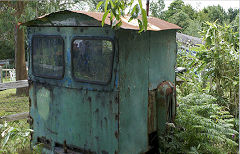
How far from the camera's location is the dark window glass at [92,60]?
12.4ft

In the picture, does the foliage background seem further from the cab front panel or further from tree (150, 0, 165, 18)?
tree (150, 0, 165, 18)

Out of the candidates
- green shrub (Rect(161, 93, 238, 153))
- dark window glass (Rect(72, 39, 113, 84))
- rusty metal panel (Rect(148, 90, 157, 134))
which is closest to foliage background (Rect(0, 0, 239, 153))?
green shrub (Rect(161, 93, 238, 153))

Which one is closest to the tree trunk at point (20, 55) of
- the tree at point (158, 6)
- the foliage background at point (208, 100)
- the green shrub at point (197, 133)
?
the foliage background at point (208, 100)

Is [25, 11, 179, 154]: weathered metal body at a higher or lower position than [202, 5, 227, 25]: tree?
lower

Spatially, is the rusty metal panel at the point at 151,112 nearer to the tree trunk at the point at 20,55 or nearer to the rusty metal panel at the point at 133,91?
the rusty metal panel at the point at 133,91

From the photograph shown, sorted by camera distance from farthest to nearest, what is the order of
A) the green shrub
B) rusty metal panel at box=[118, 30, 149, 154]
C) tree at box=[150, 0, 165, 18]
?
tree at box=[150, 0, 165, 18] → the green shrub → rusty metal panel at box=[118, 30, 149, 154]

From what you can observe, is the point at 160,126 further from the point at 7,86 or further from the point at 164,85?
the point at 7,86

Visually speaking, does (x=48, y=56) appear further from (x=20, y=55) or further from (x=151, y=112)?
(x=20, y=55)

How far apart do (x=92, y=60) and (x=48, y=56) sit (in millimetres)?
899

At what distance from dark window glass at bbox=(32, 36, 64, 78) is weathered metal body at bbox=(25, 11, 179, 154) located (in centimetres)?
5

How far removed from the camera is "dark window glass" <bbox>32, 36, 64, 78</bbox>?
427cm

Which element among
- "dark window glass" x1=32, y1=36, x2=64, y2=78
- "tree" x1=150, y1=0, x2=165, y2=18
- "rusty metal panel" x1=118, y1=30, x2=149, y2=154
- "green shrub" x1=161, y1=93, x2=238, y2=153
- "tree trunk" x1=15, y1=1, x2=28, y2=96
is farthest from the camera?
"tree" x1=150, y1=0, x2=165, y2=18

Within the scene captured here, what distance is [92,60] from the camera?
392 cm

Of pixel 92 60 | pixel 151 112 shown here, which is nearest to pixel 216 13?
pixel 151 112
